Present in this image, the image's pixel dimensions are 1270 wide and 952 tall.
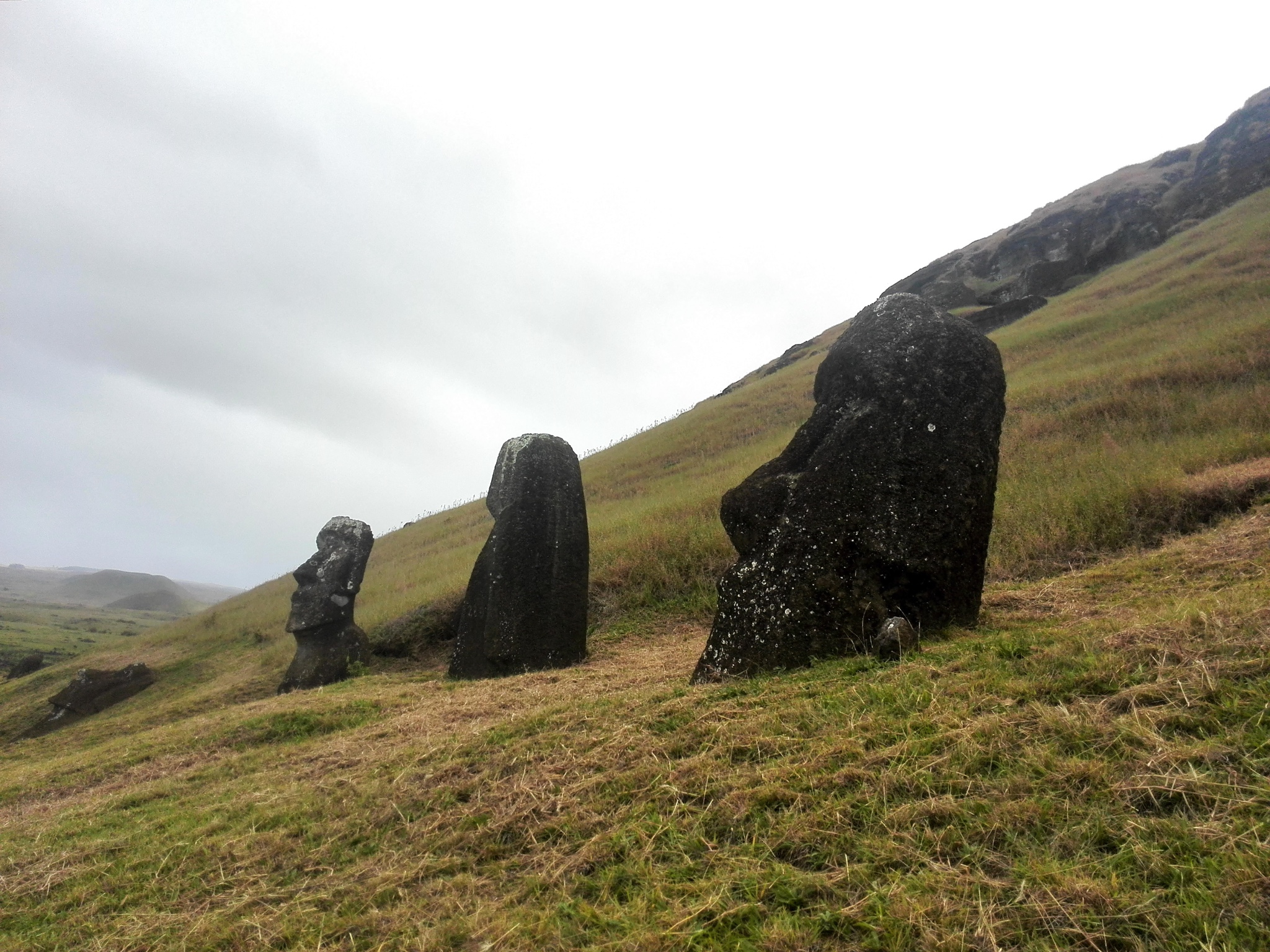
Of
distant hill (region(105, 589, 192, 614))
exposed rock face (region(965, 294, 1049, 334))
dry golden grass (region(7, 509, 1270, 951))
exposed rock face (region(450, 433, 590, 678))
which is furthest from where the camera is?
distant hill (region(105, 589, 192, 614))

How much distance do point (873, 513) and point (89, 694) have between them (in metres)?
15.0

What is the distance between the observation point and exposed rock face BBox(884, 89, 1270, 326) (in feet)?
141

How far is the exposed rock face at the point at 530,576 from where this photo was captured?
30.3ft

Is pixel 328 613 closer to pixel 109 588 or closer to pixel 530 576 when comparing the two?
pixel 530 576

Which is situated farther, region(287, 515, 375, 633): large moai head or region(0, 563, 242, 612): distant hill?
region(0, 563, 242, 612): distant hill

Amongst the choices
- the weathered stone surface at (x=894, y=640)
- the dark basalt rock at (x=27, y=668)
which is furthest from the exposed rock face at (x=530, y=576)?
the dark basalt rock at (x=27, y=668)

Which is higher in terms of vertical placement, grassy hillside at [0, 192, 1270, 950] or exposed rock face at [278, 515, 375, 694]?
exposed rock face at [278, 515, 375, 694]

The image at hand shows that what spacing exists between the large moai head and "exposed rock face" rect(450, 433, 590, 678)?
3.58m

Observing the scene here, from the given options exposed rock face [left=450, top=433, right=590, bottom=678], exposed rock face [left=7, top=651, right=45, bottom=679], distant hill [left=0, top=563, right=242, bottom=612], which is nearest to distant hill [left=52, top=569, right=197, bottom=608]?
distant hill [left=0, top=563, right=242, bottom=612]

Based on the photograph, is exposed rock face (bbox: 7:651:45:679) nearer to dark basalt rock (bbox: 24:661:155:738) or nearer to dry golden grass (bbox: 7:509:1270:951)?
dark basalt rock (bbox: 24:661:155:738)

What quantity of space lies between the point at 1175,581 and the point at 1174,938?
470 cm

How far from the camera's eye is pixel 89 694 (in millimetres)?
13188

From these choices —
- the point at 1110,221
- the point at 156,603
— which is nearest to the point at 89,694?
the point at 1110,221

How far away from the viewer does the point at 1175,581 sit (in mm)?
5562
